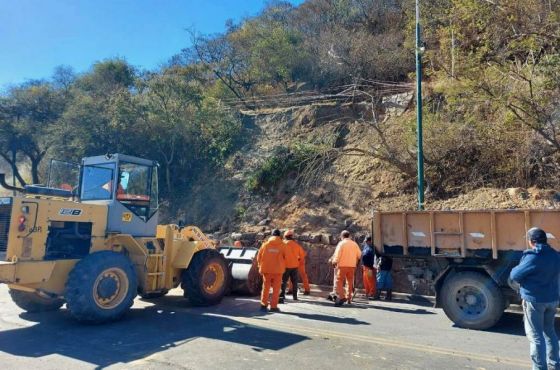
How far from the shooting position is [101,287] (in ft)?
25.5

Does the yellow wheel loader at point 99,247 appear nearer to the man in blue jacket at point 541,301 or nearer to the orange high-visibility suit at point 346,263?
the orange high-visibility suit at point 346,263

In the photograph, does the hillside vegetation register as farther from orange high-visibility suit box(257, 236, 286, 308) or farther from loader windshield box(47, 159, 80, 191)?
loader windshield box(47, 159, 80, 191)

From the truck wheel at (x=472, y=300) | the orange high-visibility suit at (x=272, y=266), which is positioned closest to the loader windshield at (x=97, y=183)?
the orange high-visibility suit at (x=272, y=266)

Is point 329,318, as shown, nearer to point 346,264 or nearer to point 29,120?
point 346,264

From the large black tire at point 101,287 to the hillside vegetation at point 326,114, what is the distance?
27.6 ft

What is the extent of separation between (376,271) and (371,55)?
14.4 meters

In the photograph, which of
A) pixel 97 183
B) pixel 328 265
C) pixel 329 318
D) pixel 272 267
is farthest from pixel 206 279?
pixel 328 265

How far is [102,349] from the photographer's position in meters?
6.38

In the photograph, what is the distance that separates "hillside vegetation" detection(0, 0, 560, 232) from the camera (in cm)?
1276

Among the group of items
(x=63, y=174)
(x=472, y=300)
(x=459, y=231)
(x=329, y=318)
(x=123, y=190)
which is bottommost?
(x=329, y=318)

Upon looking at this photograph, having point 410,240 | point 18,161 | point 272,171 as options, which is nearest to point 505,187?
point 410,240

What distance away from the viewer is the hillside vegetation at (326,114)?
12.8m

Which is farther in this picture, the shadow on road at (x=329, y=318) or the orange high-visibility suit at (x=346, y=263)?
the orange high-visibility suit at (x=346, y=263)

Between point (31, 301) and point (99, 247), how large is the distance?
167 cm
